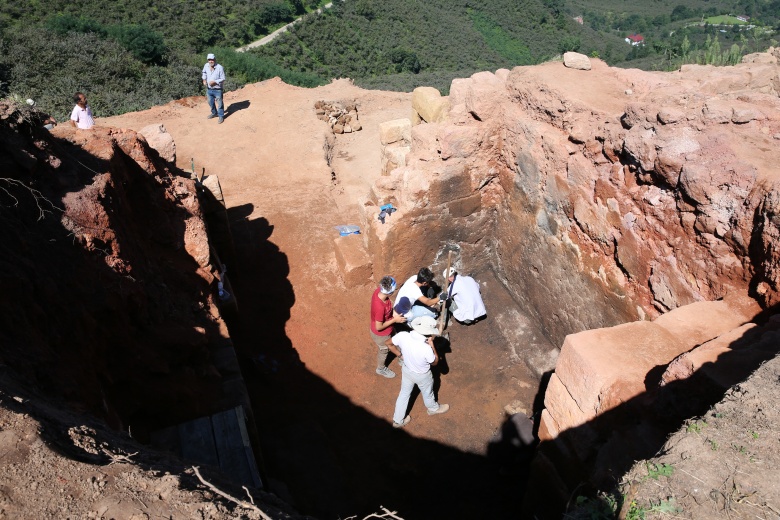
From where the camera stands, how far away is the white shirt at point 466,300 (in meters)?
6.80

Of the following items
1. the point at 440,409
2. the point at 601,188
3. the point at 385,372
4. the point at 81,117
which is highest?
the point at 81,117

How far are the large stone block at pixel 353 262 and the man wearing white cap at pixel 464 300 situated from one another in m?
1.21

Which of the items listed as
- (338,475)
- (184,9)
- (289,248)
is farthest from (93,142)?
(184,9)

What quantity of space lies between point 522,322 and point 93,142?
18.0ft

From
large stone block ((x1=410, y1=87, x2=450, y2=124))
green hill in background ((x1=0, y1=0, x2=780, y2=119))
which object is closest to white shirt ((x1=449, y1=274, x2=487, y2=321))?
large stone block ((x1=410, y1=87, x2=450, y2=124))

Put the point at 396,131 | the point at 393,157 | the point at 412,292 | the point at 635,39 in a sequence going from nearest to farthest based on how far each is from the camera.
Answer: the point at 412,292 → the point at 393,157 → the point at 396,131 → the point at 635,39

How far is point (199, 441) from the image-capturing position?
13.4ft

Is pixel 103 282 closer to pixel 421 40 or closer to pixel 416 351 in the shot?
pixel 416 351

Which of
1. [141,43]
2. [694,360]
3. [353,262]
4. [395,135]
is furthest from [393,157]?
[141,43]

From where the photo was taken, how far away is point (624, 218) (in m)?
5.07

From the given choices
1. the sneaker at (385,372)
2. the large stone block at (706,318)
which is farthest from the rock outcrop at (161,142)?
the large stone block at (706,318)

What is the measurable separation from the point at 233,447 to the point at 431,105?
18.7 ft

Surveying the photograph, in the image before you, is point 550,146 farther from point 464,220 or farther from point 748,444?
point 748,444

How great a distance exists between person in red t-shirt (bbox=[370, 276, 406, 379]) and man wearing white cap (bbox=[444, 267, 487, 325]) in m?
1.05
